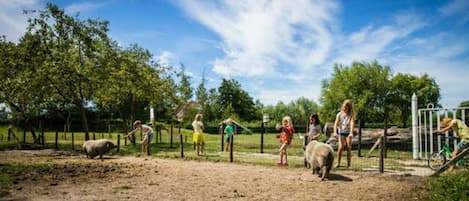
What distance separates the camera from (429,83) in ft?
173

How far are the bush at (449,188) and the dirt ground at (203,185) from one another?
0.31 meters

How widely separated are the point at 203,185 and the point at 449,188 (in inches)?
207

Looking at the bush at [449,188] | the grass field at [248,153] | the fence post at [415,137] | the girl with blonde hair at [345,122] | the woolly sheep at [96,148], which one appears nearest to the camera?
the bush at [449,188]

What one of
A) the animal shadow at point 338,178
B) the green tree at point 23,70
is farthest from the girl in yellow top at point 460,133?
the green tree at point 23,70

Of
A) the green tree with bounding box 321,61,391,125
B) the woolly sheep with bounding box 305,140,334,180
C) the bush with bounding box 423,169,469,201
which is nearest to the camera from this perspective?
the bush with bounding box 423,169,469,201

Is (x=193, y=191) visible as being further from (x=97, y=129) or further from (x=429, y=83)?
(x=429, y=83)

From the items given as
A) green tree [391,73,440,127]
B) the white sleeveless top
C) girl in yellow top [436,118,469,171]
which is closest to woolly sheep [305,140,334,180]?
the white sleeveless top

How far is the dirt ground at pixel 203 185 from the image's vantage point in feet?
22.1

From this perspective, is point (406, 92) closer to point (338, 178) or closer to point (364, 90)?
point (364, 90)

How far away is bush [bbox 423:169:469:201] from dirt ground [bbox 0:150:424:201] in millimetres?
308

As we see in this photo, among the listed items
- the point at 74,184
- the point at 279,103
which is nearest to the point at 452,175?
the point at 74,184

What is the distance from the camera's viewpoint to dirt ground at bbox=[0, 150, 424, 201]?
22.1 ft

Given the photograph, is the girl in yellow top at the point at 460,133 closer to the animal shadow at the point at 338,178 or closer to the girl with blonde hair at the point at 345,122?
the girl with blonde hair at the point at 345,122

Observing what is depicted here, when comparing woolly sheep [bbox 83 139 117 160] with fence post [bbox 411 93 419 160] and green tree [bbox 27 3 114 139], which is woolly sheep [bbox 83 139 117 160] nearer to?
green tree [bbox 27 3 114 139]
